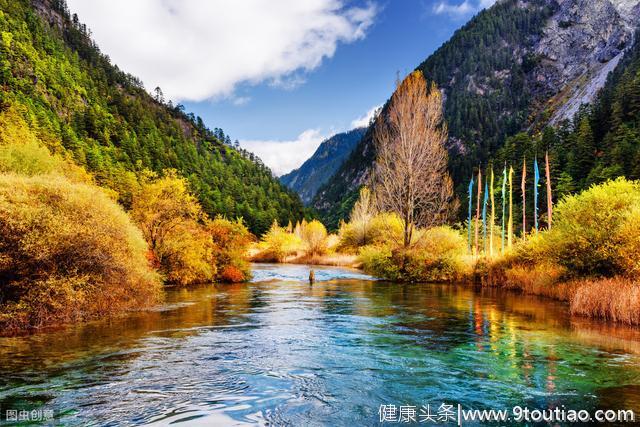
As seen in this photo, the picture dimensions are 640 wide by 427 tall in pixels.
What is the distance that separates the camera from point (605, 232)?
20453mm

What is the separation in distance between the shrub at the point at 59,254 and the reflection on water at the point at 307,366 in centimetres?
134

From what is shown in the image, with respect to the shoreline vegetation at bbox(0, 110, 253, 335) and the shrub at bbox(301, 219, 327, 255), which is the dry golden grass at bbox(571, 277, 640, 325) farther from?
the shrub at bbox(301, 219, 327, 255)

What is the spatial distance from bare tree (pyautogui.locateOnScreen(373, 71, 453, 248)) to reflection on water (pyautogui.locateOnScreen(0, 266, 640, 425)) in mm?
19657

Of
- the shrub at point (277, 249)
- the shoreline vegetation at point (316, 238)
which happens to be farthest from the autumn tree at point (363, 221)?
the shrub at point (277, 249)

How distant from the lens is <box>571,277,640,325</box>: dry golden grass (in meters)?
16.8

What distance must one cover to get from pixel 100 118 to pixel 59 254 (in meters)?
138

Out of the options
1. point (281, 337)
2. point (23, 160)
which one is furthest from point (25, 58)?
point (281, 337)

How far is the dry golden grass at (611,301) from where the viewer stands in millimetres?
16828

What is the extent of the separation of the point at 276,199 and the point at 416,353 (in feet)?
535

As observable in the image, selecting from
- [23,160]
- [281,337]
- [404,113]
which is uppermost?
[404,113]

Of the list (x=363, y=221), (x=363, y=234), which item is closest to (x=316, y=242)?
(x=363, y=221)

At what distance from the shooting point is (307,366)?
10.8m

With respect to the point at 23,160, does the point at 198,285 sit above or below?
below

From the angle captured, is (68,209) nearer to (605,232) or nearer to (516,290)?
(605,232)
